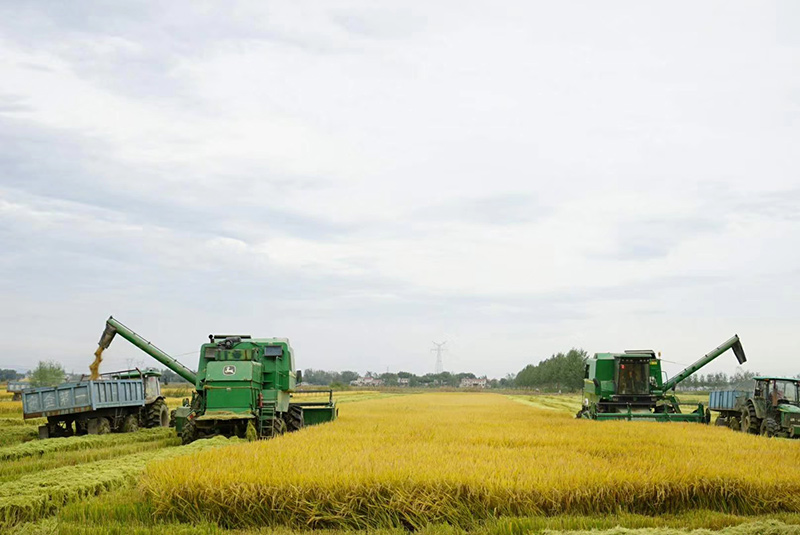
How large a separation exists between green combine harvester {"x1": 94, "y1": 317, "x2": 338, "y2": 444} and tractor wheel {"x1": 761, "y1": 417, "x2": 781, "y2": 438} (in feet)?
47.7

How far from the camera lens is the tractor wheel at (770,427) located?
73.1 ft

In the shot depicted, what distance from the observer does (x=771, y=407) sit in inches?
912

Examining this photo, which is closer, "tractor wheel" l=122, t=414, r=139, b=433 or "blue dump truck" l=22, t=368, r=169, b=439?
"blue dump truck" l=22, t=368, r=169, b=439

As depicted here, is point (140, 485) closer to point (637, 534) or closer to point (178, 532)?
point (178, 532)

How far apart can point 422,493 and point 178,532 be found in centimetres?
335

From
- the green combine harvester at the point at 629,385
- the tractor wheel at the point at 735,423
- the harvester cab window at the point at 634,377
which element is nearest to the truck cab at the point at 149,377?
the green combine harvester at the point at 629,385

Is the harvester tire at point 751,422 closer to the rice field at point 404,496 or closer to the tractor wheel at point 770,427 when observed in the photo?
the tractor wheel at point 770,427

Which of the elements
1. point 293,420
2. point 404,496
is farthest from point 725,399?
point 404,496

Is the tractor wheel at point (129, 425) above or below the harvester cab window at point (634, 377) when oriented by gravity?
below

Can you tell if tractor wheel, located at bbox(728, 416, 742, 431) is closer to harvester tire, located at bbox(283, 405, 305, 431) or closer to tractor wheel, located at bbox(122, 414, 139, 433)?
harvester tire, located at bbox(283, 405, 305, 431)

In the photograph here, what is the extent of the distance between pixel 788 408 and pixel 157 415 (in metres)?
21.3

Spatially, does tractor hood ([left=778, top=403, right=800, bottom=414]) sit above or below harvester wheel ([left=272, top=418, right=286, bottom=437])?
above

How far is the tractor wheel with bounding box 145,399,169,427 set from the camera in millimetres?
26797

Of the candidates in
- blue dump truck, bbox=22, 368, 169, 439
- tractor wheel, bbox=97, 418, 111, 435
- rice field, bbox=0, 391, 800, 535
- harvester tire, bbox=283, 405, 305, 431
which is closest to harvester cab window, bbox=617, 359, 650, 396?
harvester tire, bbox=283, 405, 305, 431
